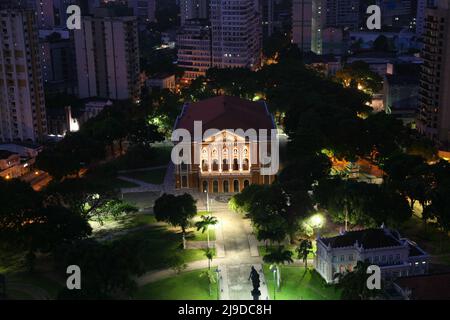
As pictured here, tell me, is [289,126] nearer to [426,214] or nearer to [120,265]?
[426,214]

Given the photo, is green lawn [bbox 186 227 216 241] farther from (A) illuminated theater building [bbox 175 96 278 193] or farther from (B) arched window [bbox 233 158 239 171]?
(B) arched window [bbox 233 158 239 171]

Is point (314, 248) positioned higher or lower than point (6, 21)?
lower

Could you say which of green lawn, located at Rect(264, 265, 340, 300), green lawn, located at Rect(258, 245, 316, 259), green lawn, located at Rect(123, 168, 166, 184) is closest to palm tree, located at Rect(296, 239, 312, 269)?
green lawn, located at Rect(264, 265, 340, 300)

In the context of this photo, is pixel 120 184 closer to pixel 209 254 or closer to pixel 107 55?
pixel 209 254

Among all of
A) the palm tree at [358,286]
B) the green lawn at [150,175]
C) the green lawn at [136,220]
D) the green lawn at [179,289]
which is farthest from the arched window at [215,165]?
the palm tree at [358,286]

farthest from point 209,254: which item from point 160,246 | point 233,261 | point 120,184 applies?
point 120,184

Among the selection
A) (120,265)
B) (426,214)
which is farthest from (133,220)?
(426,214)
